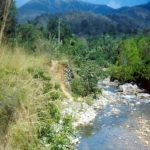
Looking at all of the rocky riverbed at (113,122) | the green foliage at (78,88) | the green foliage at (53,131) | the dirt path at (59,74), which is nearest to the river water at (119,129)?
the rocky riverbed at (113,122)

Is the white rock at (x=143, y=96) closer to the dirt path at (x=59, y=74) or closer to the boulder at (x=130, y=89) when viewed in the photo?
the boulder at (x=130, y=89)

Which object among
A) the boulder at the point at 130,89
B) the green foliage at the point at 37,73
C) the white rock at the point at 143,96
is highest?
the green foliage at the point at 37,73

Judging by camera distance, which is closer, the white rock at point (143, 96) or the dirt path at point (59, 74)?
the dirt path at point (59, 74)

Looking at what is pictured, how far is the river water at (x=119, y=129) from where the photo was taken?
40.2 ft

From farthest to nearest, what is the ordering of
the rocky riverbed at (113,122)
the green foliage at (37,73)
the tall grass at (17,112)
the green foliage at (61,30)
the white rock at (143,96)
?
the green foliage at (61,30), the white rock at (143,96), the rocky riverbed at (113,122), the green foliage at (37,73), the tall grass at (17,112)

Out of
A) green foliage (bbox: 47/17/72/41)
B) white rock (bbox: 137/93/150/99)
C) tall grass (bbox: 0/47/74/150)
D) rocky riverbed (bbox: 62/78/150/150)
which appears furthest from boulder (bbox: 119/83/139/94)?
green foliage (bbox: 47/17/72/41)

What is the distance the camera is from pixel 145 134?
13922 mm

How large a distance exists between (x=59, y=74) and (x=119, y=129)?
5699mm

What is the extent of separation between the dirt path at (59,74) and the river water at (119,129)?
5.53 feet

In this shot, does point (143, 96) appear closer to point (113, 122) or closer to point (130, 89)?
point (130, 89)

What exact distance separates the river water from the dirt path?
1.69m

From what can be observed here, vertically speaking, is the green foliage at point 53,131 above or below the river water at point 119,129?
above

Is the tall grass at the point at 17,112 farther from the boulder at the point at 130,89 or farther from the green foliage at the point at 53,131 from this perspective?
the boulder at the point at 130,89

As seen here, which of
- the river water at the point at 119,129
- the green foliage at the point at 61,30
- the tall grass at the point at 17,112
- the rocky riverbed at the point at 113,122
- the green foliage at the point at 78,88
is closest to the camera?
the tall grass at the point at 17,112
